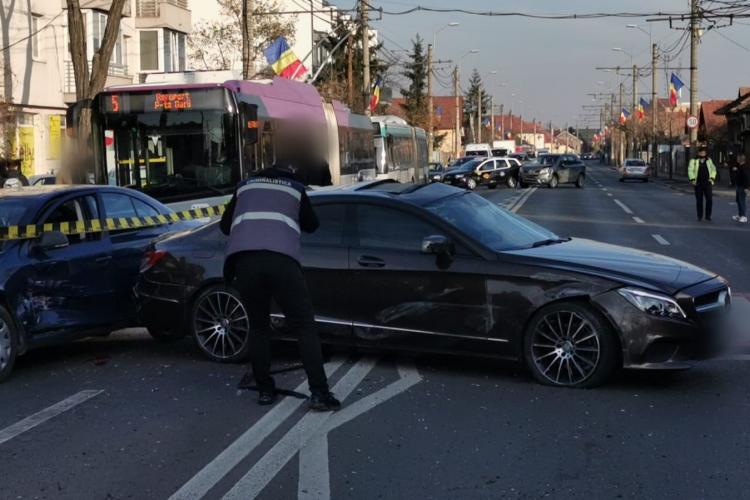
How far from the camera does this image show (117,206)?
8766mm

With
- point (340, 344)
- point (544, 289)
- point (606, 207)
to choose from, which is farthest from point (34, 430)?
point (606, 207)

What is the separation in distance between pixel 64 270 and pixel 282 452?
10.9 feet

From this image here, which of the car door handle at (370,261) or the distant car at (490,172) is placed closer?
the car door handle at (370,261)

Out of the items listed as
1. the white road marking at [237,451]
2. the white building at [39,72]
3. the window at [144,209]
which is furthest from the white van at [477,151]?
the white road marking at [237,451]

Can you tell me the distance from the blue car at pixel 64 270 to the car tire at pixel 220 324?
58 centimetres

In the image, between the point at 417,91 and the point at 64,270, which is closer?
the point at 64,270

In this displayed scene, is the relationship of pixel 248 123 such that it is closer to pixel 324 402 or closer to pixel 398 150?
pixel 324 402

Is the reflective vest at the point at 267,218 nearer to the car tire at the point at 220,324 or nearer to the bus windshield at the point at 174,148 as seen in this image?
the car tire at the point at 220,324

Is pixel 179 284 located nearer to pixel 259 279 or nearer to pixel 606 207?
pixel 259 279

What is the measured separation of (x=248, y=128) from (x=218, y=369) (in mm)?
7228

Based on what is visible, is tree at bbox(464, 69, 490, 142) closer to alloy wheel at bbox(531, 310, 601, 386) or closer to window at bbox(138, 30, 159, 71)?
window at bbox(138, 30, 159, 71)

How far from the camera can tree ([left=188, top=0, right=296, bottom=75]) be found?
1414 inches

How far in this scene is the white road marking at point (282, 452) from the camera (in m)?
4.74

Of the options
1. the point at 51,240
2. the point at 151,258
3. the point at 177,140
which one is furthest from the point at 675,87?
the point at 51,240
